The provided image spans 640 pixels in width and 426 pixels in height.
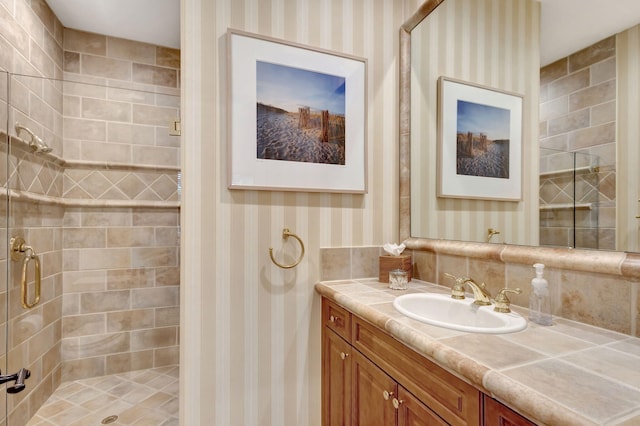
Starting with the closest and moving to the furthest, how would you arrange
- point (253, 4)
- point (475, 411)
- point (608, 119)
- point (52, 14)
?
point (475, 411) < point (608, 119) < point (253, 4) < point (52, 14)

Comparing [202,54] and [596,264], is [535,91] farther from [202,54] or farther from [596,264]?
[202,54]

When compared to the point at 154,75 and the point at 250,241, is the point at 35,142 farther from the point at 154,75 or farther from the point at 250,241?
the point at 250,241

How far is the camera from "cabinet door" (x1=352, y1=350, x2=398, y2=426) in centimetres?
103

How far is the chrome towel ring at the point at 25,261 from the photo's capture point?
163 centimetres

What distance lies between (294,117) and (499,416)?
132cm

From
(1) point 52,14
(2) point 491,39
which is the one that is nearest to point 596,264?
(2) point 491,39

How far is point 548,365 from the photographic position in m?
0.69

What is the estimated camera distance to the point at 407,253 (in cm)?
171

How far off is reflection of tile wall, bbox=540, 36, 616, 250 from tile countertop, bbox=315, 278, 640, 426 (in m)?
0.29

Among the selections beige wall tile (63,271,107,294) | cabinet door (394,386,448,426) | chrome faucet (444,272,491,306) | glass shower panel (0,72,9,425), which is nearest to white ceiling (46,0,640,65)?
chrome faucet (444,272,491,306)

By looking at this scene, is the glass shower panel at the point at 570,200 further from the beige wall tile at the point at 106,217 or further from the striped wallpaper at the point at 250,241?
the beige wall tile at the point at 106,217

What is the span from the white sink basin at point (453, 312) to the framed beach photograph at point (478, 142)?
45 cm

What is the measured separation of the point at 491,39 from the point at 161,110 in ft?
7.68

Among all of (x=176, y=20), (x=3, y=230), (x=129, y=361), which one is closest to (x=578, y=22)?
(x=176, y=20)
